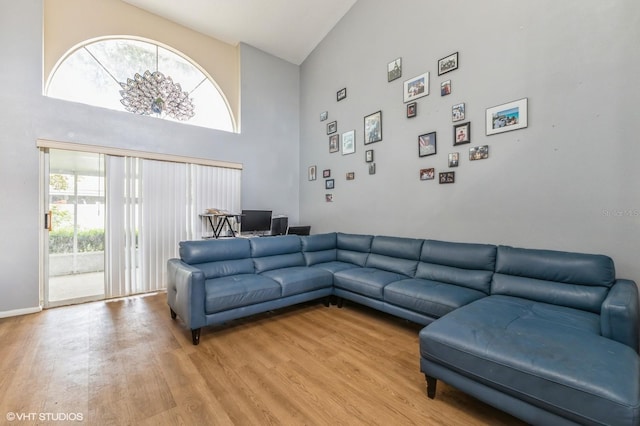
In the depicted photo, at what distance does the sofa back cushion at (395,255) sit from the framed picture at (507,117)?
1.47 meters

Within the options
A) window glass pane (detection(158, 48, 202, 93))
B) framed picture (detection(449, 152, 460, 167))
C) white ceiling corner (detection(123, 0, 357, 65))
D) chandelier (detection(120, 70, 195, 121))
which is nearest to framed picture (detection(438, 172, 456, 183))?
framed picture (detection(449, 152, 460, 167))

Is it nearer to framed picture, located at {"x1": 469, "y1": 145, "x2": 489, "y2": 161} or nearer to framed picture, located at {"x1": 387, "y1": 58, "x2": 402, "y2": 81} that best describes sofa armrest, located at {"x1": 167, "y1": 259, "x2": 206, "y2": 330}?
framed picture, located at {"x1": 469, "y1": 145, "x2": 489, "y2": 161}

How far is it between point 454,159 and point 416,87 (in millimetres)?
1136

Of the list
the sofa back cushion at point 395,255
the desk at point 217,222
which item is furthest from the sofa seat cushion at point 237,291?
the desk at point 217,222

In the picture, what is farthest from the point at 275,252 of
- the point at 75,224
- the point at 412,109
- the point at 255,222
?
the point at 75,224

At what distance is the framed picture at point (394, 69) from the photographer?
3715mm

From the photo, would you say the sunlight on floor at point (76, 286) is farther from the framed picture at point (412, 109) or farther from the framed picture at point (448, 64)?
the framed picture at point (448, 64)

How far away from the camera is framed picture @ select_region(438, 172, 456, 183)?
3.18 metres

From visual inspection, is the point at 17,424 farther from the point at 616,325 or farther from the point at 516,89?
the point at 516,89

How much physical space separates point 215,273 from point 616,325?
326 cm

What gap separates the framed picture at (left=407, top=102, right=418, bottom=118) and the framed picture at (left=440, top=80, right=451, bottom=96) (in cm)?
35

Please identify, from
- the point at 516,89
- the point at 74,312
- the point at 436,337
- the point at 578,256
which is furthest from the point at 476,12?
the point at 74,312

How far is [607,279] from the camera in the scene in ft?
6.64

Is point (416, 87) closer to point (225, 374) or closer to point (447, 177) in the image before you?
point (447, 177)
